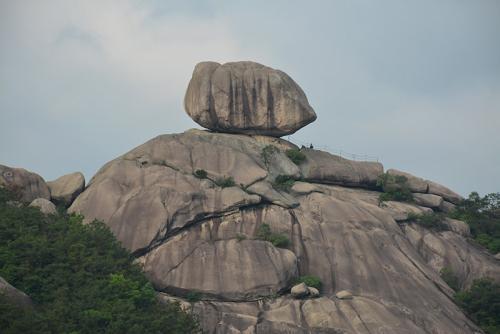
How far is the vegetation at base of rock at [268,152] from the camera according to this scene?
75912mm

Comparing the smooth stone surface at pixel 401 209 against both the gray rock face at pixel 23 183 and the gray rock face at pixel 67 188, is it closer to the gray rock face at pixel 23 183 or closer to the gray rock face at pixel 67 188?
the gray rock face at pixel 67 188

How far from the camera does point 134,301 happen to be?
6053 centimetres

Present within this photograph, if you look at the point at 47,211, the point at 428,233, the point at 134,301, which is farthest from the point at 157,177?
the point at 428,233

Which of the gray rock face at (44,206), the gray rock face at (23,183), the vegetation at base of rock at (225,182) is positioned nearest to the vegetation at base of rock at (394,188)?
the vegetation at base of rock at (225,182)

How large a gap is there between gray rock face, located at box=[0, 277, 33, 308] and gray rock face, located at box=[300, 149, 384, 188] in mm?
29037

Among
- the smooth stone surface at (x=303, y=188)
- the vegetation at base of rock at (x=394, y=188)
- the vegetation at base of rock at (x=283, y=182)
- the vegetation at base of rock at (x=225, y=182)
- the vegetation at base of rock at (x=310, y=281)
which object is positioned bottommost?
Result: the vegetation at base of rock at (x=310, y=281)

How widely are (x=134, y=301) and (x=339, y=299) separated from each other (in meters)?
13.2

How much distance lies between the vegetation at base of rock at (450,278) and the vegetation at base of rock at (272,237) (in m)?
11.6

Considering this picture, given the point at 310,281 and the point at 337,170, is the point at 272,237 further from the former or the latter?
the point at 337,170

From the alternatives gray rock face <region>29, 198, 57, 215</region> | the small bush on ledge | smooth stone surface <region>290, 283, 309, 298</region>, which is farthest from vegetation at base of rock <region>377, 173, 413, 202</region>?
gray rock face <region>29, 198, 57, 215</region>

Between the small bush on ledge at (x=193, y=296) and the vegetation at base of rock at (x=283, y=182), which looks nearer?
the small bush on ledge at (x=193, y=296)

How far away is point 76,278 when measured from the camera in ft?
200

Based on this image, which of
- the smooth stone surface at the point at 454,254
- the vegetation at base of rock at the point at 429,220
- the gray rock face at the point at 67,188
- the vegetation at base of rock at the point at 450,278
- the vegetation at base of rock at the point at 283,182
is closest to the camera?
the vegetation at base of rock at the point at 450,278

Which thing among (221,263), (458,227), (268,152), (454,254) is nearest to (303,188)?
(268,152)
